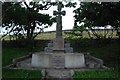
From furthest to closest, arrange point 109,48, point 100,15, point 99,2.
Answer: point 109,48 < point 100,15 < point 99,2

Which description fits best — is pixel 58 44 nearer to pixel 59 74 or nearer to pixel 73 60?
pixel 73 60

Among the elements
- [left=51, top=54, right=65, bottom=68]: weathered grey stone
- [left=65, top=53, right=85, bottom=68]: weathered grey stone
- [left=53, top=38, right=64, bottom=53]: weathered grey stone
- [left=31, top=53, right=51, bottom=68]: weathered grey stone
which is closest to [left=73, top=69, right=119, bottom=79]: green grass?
[left=65, top=53, right=85, bottom=68]: weathered grey stone

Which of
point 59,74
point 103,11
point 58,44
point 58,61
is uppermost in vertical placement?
point 103,11

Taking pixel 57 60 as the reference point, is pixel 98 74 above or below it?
below

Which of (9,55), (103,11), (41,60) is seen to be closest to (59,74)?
(41,60)

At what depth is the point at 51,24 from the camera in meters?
25.4

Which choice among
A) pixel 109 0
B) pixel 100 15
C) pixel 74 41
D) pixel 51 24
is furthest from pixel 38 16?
pixel 109 0

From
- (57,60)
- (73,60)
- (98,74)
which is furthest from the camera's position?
(73,60)

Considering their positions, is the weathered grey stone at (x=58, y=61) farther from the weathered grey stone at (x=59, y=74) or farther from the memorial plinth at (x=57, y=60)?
the weathered grey stone at (x=59, y=74)

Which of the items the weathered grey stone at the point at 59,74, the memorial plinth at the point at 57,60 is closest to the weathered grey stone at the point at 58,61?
the memorial plinth at the point at 57,60

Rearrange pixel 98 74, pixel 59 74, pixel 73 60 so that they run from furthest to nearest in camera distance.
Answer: pixel 73 60
pixel 59 74
pixel 98 74

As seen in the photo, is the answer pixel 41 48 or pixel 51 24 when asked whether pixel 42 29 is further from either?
pixel 41 48

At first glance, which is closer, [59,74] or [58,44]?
[59,74]

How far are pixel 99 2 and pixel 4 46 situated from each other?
12658mm
